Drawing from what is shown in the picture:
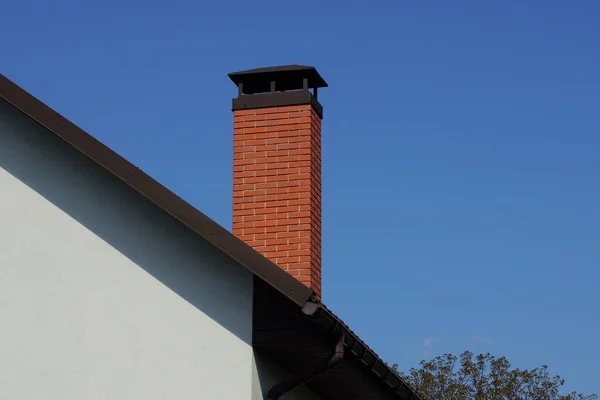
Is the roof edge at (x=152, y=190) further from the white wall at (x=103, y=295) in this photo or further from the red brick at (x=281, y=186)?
the red brick at (x=281, y=186)

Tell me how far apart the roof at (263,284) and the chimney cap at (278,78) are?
3513 mm

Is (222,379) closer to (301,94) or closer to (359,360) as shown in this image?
(359,360)

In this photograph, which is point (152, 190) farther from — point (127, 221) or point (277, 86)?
point (277, 86)

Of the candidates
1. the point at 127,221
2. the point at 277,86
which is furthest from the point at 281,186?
the point at 127,221

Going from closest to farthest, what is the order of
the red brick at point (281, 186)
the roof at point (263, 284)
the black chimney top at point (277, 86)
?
the roof at point (263, 284) → the red brick at point (281, 186) → the black chimney top at point (277, 86)

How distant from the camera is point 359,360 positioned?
10.1 metres

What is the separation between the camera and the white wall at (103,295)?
9.66 m

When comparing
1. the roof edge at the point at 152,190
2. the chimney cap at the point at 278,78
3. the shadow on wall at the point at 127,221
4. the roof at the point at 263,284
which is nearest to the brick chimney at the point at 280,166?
the chimney cap at the point at 278,78

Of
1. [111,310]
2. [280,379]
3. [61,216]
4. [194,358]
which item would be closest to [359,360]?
[280,379]

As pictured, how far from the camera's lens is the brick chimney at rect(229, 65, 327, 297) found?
11.9 metres

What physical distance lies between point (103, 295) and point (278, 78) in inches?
171

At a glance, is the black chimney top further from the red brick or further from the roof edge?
the roof edge

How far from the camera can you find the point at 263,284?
9586 millimetres

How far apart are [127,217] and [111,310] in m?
0.88
